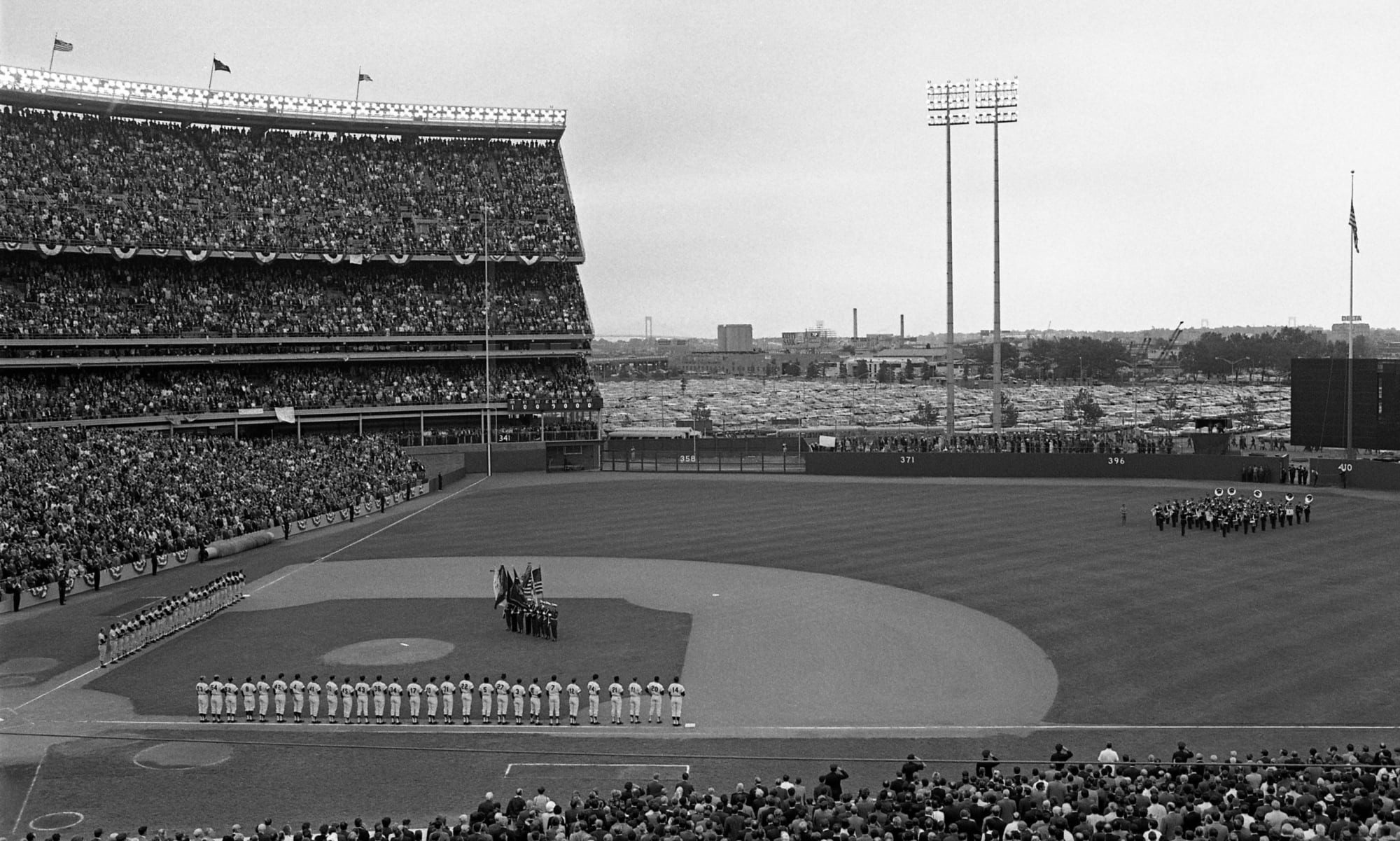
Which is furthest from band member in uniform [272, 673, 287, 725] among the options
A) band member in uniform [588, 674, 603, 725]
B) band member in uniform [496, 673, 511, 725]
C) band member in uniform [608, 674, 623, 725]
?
band member in uniform [608, 674, 623, 725]

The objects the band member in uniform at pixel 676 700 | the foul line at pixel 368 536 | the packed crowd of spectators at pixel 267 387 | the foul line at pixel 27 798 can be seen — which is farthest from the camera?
the packed crowd of spectators at pixel 267 387

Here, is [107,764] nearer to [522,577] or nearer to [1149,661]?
[522,577]

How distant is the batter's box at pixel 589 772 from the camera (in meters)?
19.5

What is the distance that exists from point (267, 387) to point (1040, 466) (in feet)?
140

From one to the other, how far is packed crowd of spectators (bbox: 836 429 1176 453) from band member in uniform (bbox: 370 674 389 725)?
44.0 m

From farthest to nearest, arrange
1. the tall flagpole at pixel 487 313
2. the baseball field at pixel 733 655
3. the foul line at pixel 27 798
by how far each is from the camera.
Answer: the tall flagpole at pixel 487 313 < the baseball field at pixel 733 655 < the foul line at pixel 27 798

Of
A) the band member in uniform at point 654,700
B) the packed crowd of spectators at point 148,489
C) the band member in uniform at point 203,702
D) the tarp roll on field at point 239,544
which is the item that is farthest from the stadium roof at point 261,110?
the band member in uniform at point 654,700

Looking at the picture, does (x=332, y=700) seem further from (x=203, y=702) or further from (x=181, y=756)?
(x=181, y=756)

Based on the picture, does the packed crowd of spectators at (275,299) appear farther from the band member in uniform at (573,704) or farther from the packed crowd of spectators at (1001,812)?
the packed crowd of spectators at (1001,812)

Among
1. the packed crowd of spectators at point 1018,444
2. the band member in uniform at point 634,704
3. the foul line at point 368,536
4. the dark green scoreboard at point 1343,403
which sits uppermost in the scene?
the dark green scoreboard at point 1343,403

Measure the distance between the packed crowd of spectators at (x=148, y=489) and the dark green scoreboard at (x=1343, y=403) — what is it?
144 feet

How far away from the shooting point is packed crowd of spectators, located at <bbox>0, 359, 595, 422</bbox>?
57750 millimetres

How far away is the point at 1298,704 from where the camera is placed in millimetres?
22266

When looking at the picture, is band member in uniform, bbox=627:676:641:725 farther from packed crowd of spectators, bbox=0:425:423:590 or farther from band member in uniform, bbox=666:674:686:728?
packed crowd of spectators, bbox=0:425:423:590
